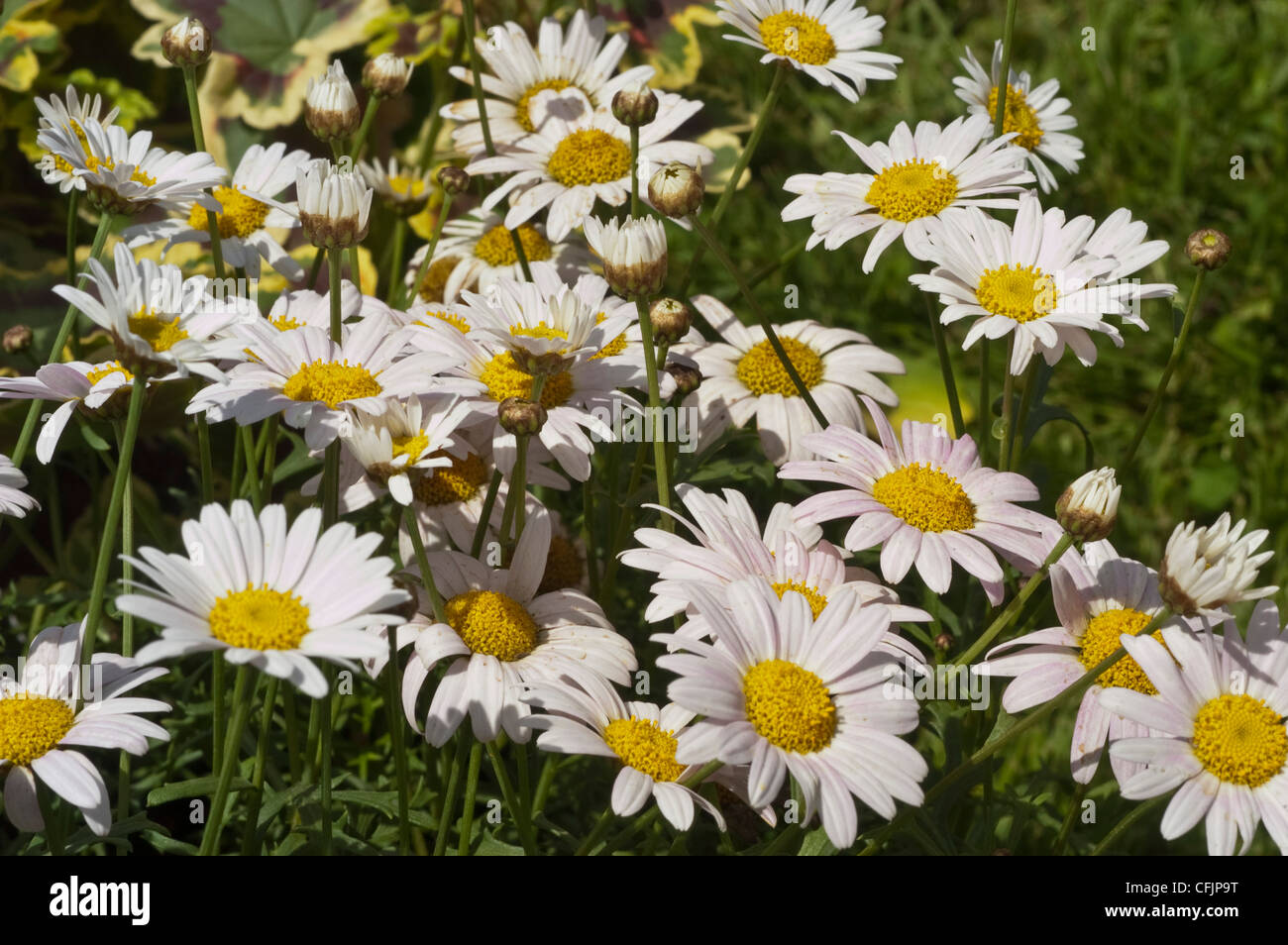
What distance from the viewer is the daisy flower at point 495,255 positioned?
1999 millimetres

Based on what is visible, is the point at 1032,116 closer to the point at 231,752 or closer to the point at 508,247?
the point at 508,247

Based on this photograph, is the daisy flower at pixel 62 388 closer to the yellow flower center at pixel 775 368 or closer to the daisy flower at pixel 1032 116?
the yellow flower center at pixel 775 368

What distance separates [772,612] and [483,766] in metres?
0.69

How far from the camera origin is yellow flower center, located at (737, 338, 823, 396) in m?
1.82

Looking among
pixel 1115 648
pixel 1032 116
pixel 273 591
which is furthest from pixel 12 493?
pixel 1032 116

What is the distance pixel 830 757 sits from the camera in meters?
1.20

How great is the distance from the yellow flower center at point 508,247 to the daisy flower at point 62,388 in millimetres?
748

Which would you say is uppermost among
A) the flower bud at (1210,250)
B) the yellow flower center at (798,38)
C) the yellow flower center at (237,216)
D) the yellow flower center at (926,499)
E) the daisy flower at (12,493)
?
the yellow flower center at (798,38)

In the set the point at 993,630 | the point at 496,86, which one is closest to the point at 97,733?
the point at 993,630

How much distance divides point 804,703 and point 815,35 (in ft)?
3.37

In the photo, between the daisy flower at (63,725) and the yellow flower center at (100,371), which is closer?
the daisy flower at (63,725)

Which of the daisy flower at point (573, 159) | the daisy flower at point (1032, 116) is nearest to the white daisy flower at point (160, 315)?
the daisy flower at point (573, 159)

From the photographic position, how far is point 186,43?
1.53 metres
